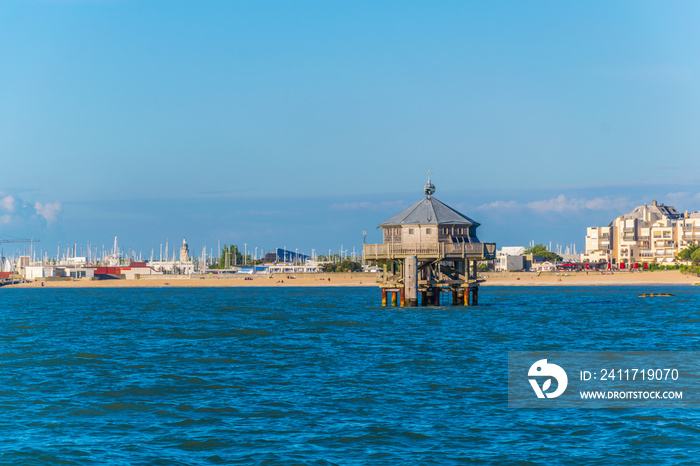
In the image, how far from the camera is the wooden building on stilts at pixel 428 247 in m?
67.2

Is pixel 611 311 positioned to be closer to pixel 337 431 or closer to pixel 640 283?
pixel 337 431

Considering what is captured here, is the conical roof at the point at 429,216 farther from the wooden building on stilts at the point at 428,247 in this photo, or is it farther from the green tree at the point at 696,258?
the green tree at the point at 696,258

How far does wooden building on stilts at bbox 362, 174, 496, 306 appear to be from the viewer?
6719 cm

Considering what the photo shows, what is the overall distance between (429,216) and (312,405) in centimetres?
4381

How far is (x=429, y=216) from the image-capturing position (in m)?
68.8

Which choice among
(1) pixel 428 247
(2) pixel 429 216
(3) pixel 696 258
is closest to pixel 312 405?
(1) pixel 428 247

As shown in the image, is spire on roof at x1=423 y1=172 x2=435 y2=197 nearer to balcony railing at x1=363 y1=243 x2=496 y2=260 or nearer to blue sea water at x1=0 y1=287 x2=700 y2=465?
balcony railing at x1=363 y1=243 x2=496 y2=260

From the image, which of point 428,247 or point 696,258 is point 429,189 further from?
point 696,258

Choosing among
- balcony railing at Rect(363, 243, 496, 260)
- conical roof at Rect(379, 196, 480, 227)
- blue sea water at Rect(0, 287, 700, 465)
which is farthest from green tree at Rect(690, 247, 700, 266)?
blue sea water at Rect(0, 287, 700, 465)

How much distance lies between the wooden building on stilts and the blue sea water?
1502 centimetres

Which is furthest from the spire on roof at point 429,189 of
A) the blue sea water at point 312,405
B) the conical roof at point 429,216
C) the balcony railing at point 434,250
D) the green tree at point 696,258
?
the green tree at point 696,258

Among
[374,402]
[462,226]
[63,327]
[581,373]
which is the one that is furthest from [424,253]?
[374,402]

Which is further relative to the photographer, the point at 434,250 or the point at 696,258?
the point at 696,258

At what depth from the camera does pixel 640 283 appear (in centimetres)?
17200
